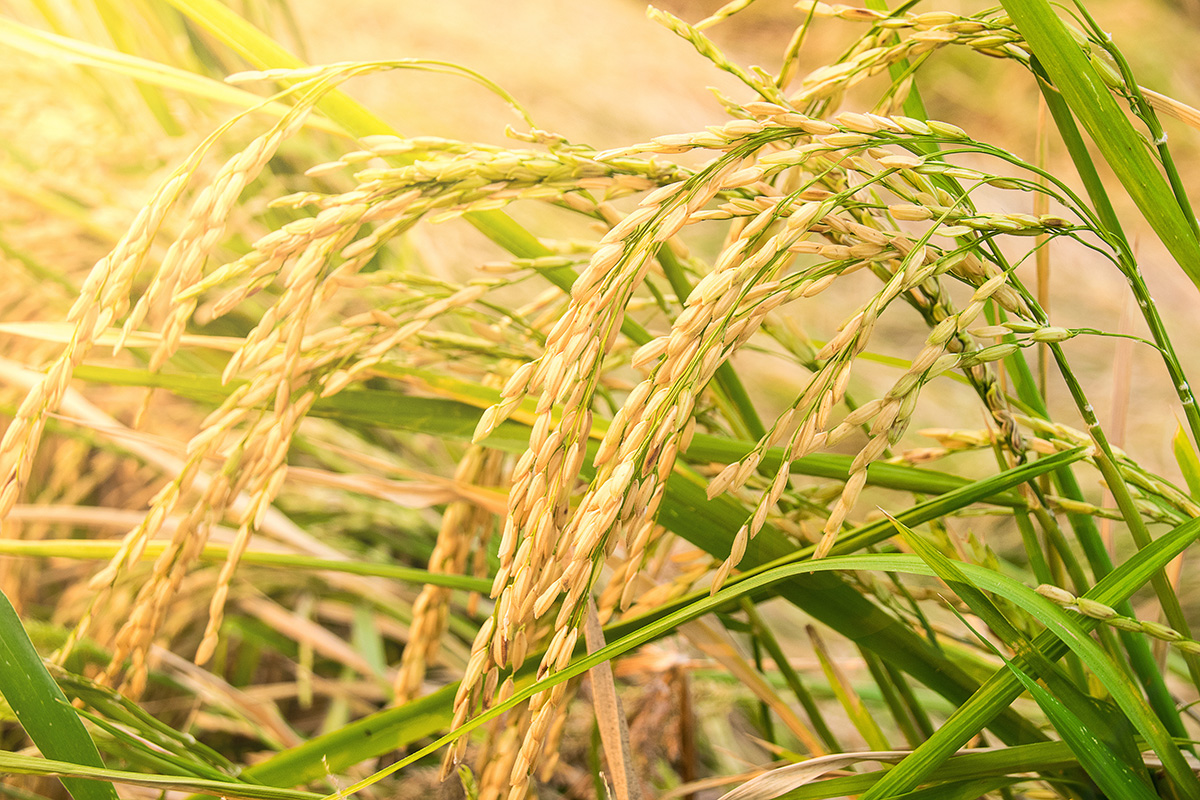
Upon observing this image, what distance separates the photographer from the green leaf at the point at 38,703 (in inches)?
12.7

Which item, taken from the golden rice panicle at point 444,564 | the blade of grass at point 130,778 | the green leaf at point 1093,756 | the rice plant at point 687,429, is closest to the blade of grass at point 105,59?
the rice plant at point 687,429

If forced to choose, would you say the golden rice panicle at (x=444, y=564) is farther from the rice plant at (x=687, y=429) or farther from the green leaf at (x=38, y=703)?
the green leaf at (x=38, y=703)

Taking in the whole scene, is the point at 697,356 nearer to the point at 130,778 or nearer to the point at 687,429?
the point at 687,429

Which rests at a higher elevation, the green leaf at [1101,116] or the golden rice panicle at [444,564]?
the green leaf at [1101,116]

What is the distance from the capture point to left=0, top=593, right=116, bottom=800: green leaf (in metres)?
0.32

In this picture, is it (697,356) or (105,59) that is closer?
(697,356)

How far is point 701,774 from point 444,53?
1453mm

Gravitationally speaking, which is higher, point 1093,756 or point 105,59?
point 105,59

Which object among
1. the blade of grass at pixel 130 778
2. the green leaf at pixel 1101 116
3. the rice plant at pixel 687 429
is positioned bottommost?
the blade of grass at pixel 130 778

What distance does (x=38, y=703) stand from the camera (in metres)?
0.33

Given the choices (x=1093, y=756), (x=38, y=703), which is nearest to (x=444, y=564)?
(x=38, y=703)

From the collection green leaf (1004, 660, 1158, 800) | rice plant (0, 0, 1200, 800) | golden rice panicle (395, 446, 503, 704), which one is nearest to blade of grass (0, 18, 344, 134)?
rice plant (0, 0, 1200, 800)

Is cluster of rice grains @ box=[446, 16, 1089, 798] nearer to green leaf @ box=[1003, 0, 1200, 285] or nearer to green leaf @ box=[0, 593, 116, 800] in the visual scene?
green leaf @ box=[1003, 0, 1200, 285]

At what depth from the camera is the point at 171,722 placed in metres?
0.92
